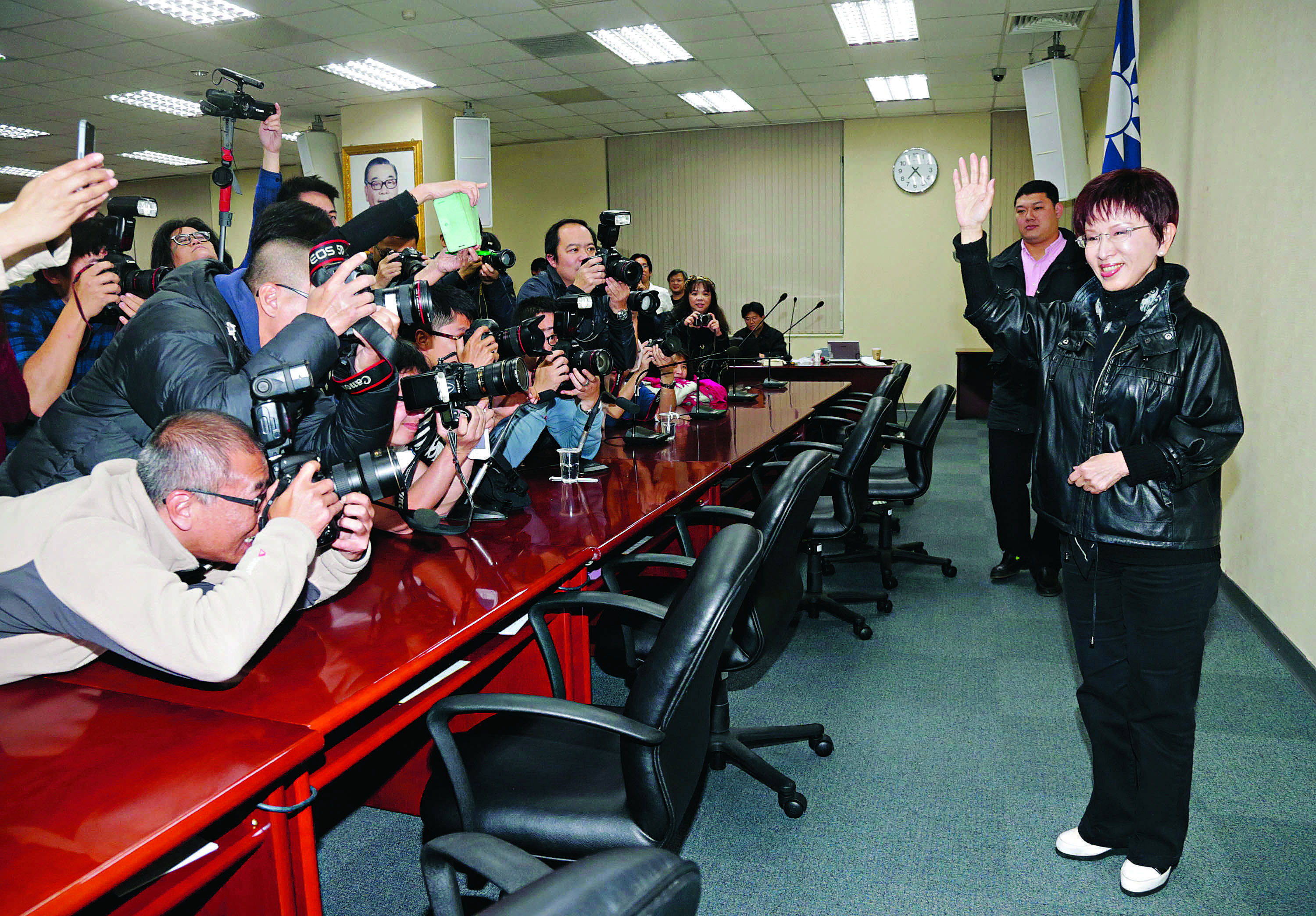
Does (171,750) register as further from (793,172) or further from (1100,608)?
(793,172)

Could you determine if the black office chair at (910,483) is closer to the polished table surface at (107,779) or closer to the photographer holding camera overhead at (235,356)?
the photographer holding camera overhead at (235,356)

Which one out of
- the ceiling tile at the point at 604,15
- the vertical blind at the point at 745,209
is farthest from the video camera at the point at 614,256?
the vertical blind at the point at 745,209

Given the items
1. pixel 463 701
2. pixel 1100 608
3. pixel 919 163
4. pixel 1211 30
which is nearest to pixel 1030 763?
pixel 1100 608

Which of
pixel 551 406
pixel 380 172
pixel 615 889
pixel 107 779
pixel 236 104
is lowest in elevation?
pixel 107 779

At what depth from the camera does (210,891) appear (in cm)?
121

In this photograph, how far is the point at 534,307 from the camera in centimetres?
297

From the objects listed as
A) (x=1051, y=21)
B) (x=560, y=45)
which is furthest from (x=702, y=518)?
(x=1051, y=21)

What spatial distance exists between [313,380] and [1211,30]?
14.3 feet

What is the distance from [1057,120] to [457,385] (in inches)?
225

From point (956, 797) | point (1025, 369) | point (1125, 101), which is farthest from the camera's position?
point (1125, 101)

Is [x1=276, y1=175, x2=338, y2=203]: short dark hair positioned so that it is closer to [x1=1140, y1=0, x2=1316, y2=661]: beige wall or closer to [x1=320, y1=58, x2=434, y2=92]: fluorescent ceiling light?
[x1=1140, y1=0, x2=1316, y2=661]: beige wall

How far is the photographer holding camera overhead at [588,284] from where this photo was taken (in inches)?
122

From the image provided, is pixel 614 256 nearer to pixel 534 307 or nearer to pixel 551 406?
pixel 534 307

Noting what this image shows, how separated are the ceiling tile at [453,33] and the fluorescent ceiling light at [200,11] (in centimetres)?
106
